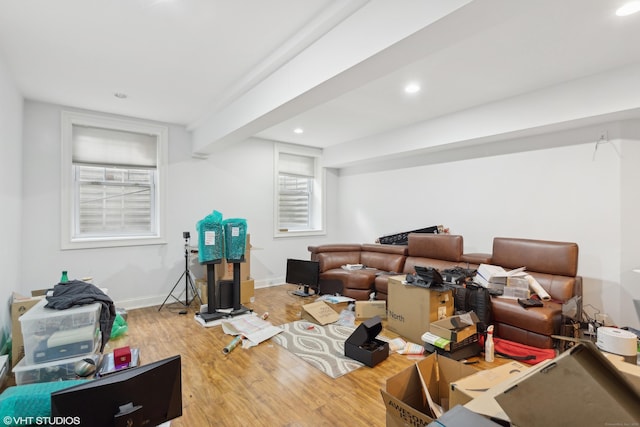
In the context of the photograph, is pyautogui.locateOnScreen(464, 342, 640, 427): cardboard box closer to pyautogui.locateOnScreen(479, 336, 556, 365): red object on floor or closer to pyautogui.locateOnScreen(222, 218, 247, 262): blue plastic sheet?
pyautogui.locateOnScreen(479, 336, 556, 365): red object on floor

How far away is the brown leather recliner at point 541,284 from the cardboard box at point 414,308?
0.56 metres

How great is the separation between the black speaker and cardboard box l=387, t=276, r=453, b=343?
6.78 feet

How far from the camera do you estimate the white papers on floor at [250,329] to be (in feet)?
10.5

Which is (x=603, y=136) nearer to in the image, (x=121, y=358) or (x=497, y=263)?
(x=497, y=263)

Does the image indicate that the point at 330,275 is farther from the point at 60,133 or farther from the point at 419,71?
the point at 60,133

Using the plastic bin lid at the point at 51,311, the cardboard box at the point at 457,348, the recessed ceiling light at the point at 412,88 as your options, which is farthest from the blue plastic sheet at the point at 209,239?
the recessed ceiling light at the point at 412,88

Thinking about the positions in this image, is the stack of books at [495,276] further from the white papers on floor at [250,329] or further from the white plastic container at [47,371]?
the white plastic container at [47,371]

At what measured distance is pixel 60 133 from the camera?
3.85 m

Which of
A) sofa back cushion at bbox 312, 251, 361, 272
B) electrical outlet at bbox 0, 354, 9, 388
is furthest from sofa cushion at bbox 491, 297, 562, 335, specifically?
electrical outlet at bbox 0, 354, 9, 388

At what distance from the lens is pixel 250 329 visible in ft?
11.3

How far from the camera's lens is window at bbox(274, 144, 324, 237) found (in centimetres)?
590

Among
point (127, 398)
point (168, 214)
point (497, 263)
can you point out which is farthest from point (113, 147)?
point (497, 263)

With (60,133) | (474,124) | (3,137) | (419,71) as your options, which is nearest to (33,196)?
(60,133)

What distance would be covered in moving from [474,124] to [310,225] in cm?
362
